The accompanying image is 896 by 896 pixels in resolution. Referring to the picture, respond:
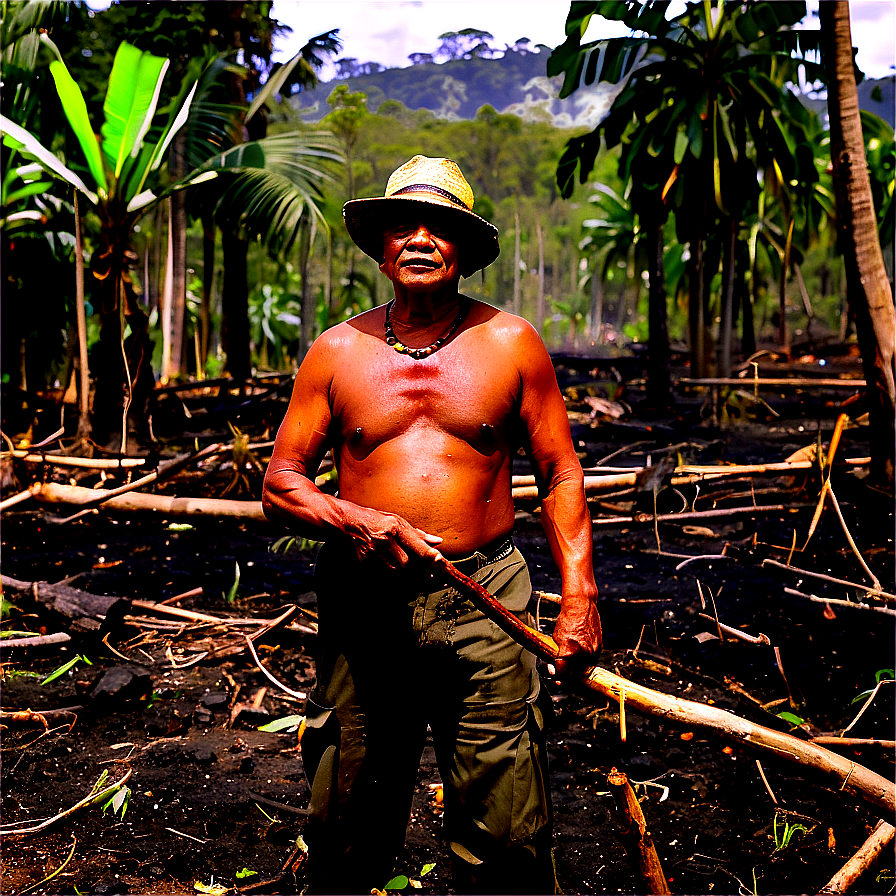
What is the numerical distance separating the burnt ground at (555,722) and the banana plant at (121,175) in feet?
7.92

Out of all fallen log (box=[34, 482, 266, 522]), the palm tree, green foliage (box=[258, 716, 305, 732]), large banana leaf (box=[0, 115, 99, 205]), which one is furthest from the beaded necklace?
the palm tree

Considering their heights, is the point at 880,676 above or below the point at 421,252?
below

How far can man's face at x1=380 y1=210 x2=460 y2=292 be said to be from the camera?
6.73ft

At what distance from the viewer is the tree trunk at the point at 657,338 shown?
12672mm

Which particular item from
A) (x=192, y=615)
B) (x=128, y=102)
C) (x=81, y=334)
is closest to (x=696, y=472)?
(x=192, y=615)

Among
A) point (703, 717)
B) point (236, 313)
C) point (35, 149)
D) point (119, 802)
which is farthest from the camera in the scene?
point (236, 313)

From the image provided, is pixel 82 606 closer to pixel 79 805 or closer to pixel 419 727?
pixel 79 805

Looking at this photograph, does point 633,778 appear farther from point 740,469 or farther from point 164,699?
point 740,469

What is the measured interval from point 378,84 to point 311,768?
174m

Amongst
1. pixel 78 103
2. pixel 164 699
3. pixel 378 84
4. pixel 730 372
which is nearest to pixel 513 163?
pixel 730 372

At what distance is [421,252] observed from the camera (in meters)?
2.05

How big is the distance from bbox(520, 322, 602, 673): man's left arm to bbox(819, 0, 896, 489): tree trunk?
405 centimetres

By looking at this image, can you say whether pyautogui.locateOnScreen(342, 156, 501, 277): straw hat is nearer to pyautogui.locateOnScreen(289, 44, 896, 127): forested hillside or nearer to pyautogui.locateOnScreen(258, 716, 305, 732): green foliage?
pyautogui.locateOnScreen(258, 716, 305, 732): green foliage

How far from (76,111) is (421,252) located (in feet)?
22.2
